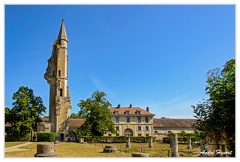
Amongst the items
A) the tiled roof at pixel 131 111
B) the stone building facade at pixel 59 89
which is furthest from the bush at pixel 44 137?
the tiled roof at pixel 131 111

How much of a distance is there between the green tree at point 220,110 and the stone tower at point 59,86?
38700mm

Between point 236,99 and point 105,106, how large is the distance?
133 feet

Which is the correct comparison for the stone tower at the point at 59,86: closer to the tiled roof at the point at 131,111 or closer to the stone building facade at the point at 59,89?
the stone building facade at the point at 59,89

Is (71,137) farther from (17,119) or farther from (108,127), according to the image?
(17,119)

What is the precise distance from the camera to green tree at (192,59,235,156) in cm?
962

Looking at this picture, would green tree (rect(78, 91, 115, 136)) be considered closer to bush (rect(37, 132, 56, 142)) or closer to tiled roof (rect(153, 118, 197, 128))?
bush (rect(37, 132, 56, 142))

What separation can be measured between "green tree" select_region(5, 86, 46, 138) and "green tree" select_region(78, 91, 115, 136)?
8.48 meters

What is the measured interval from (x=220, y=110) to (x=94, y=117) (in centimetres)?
3867

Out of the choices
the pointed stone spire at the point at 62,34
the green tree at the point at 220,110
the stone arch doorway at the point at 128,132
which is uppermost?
the pointed stone spire at the point at 62,34

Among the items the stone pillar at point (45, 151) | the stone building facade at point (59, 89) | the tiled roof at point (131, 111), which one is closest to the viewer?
the stone pillar at point (45, 151)

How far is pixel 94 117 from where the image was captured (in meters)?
47.2

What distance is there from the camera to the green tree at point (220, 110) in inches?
379

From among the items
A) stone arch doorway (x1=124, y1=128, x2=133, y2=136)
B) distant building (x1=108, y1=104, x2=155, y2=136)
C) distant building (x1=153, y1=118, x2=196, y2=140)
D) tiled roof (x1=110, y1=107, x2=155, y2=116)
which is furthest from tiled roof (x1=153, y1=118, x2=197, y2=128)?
stone arch doorway (x1=124, y1=128, x2=133, y2=136)

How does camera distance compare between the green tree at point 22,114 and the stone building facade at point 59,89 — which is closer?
the green tree at point 22,114
